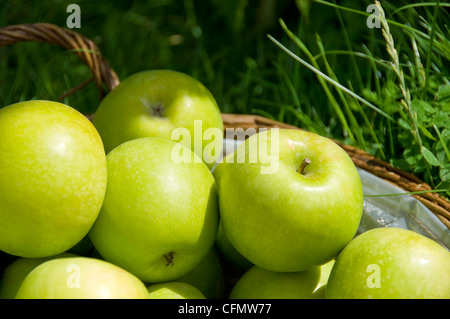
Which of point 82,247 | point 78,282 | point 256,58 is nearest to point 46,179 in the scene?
point 78,282

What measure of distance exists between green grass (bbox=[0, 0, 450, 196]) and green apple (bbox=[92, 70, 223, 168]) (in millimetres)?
472

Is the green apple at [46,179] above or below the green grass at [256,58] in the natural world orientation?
above

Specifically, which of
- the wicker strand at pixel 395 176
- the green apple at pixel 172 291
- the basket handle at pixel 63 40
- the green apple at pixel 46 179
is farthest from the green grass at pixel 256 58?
the green apple at pixel 46 179

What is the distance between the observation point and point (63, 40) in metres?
1.40

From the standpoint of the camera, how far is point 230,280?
4.42ft

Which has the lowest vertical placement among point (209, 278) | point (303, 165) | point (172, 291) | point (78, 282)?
point (209, 278)

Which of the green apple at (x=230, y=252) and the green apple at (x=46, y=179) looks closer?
the green apple at (x=46, y=179)

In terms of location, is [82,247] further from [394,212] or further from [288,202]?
[394,212]

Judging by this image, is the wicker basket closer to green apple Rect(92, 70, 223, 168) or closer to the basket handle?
the basket handle

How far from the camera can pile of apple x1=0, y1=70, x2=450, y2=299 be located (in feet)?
2.98

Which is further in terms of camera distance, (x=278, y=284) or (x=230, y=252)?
(x=230, y=252)

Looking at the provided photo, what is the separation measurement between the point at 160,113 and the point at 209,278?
451 millimetres

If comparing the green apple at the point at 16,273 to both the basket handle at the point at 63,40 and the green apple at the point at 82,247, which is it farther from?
the basket handle at the point at 63,40

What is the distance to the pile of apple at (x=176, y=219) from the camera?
910mm
